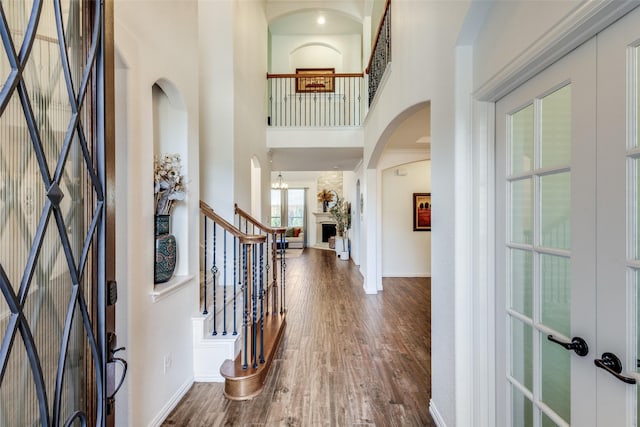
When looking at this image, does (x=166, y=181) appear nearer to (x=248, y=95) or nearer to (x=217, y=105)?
(x=217, y=105)

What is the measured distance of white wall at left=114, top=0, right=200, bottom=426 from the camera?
1572 millimetres

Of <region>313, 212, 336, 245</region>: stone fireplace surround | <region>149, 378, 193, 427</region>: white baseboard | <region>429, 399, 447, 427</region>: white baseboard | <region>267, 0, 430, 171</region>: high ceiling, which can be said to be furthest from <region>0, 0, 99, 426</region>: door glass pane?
<region>313, 212, 336, 245</region>: stone fireplace surround

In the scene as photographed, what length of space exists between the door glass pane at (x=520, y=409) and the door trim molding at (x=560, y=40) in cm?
144

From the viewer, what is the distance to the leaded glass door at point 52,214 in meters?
0.72

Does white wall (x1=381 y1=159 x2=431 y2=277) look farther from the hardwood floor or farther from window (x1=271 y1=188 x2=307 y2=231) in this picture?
window (x1=271 y1=188 x2=307 y2=231)

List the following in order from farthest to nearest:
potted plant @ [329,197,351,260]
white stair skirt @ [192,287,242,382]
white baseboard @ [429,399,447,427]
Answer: potted plant @ [329,197,351,260] → white stair skirt @ [192,287,242,382] → white baseboard @ [429,399,447,427]

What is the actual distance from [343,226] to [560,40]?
353 inches

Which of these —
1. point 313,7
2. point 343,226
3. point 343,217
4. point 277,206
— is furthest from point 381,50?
point 277,206

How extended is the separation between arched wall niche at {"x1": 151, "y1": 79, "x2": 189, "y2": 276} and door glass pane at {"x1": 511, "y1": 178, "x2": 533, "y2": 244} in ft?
7.06

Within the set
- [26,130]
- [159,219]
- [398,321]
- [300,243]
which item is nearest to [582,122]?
[26,130]

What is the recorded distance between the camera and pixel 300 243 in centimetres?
1230

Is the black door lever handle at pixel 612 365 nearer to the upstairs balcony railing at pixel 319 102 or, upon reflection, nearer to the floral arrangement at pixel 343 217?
the upstairs balcony railing at pixel 319 102

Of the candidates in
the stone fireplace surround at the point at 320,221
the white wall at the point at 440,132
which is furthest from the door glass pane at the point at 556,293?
the stone fireplace surround at the point at 320,221

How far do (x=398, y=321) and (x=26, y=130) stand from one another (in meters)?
3.88
